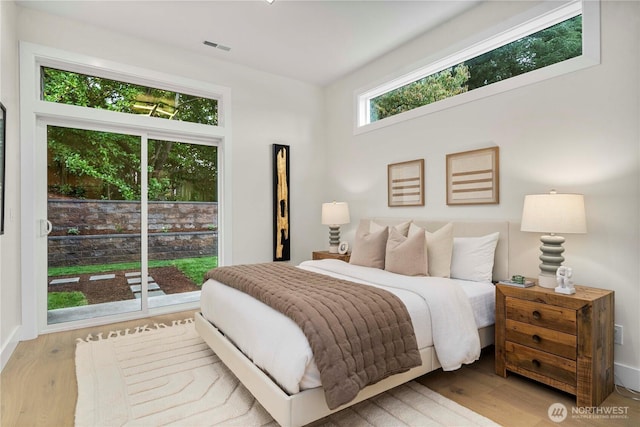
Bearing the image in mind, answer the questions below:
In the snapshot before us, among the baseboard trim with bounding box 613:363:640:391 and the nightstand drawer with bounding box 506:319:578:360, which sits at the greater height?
the nightstand drawer with bounding box 506:319:578:360

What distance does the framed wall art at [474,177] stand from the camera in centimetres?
296

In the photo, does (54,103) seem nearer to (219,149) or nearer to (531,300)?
(219,149)

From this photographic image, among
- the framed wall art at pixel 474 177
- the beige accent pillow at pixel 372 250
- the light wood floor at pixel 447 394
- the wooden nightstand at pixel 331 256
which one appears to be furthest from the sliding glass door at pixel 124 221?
the framed wall art at pixel 474 177

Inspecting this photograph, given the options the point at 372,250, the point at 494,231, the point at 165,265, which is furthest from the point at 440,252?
the point at 165,265

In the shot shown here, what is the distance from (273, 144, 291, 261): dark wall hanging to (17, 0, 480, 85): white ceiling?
3.97 feet

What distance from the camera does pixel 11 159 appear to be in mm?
2828

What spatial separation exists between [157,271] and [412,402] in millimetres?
3109

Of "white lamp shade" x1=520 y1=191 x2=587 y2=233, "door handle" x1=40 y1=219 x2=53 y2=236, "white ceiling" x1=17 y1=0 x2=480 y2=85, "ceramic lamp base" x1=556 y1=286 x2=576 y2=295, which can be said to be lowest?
"ceramic lamp base" x1=556 y1=286 x2=576 y2=295

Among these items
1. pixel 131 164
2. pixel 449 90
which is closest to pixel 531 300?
pixel 449 90

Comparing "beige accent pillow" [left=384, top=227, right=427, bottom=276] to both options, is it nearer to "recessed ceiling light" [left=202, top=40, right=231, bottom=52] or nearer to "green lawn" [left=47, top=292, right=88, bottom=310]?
"recessed ceiling light" [left=202, top=40, right=231, bottom=52]

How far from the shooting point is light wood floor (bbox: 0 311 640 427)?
6.12ft

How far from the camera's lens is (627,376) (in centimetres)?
219

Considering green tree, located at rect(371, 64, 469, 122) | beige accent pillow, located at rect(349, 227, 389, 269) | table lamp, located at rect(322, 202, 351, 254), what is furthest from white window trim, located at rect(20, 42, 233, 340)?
green tree, located at rect(371, 64, 469, 122)

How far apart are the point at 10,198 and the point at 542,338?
4.14m
